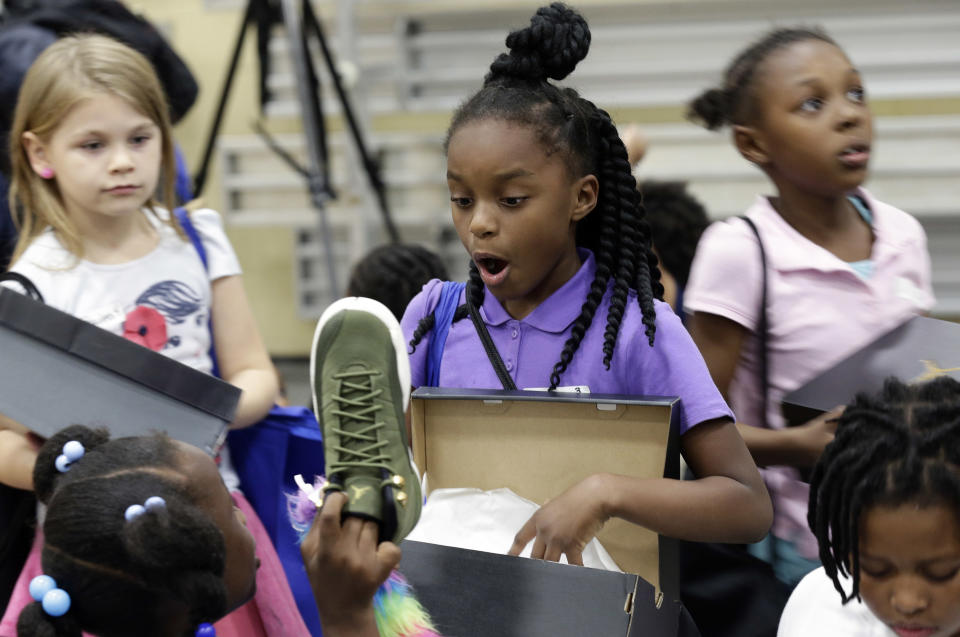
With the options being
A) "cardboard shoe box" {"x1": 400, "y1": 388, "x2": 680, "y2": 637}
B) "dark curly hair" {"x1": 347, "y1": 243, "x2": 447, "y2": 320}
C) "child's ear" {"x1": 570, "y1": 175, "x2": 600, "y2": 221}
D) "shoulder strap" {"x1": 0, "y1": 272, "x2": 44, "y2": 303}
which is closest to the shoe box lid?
"cardboard shoe box" {"x1": 400, "y1": 388, "x2": 680, "y2": 637}

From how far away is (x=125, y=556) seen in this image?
3.84 ft

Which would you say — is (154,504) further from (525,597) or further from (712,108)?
(712,108)

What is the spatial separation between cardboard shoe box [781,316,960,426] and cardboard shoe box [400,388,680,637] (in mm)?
295

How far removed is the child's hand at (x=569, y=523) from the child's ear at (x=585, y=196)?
41cm

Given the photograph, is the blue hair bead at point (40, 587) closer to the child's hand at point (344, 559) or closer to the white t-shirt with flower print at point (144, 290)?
the child's hand at point (344, 559)

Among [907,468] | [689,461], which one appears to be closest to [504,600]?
[689,461]

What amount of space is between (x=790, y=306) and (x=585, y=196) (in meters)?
0.42

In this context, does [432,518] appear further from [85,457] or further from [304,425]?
[304,425]

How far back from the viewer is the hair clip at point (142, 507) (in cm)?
116

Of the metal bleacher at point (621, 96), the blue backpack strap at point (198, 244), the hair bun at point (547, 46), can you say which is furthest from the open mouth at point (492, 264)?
the metal bleacher at point (621, 96)

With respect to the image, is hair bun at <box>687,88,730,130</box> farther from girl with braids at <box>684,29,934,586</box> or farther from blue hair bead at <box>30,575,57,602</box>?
blue hair bead at <box>30,575,57,602</box>

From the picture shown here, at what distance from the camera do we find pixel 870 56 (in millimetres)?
4332

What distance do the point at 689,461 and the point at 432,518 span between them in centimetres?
35

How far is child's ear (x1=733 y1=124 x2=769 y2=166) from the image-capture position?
6.04 feet
